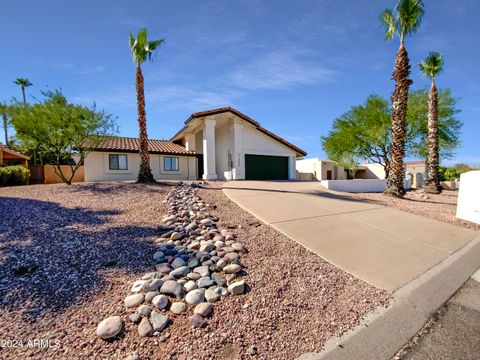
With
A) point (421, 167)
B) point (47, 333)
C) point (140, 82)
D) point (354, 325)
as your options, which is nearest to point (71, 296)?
point (47, 333)

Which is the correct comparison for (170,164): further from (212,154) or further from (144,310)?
(144,310)

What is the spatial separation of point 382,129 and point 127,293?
22584 mm

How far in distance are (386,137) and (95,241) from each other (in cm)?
2296

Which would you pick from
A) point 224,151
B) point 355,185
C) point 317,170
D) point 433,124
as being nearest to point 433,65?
point 433,124

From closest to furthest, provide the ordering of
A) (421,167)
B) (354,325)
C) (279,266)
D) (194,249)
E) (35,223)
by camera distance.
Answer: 1. (354,325)
2. (279,266)
3. (194,249)
4. (35,223)
5. (421,167)

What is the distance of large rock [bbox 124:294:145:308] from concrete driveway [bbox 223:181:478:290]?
340cm

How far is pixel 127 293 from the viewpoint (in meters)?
3.15

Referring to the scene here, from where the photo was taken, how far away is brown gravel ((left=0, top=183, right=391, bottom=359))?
238 centimetres

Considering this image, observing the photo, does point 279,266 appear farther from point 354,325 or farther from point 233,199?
point 233,199

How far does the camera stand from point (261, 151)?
19.4 metres

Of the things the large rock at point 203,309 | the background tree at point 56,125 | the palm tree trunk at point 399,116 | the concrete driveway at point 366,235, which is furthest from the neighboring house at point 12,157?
the palm tree trunk at point 399,116

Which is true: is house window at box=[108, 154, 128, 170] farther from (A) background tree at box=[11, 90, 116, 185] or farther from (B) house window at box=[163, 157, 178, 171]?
(A) background tree at box=[11, 90, 116, 185]

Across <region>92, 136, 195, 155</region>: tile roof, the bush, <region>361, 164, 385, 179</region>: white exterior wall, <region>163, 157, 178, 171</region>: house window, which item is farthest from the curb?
<region>361, 164, 385, 179</region>: white exterior wall

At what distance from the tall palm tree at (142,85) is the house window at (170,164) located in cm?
751
